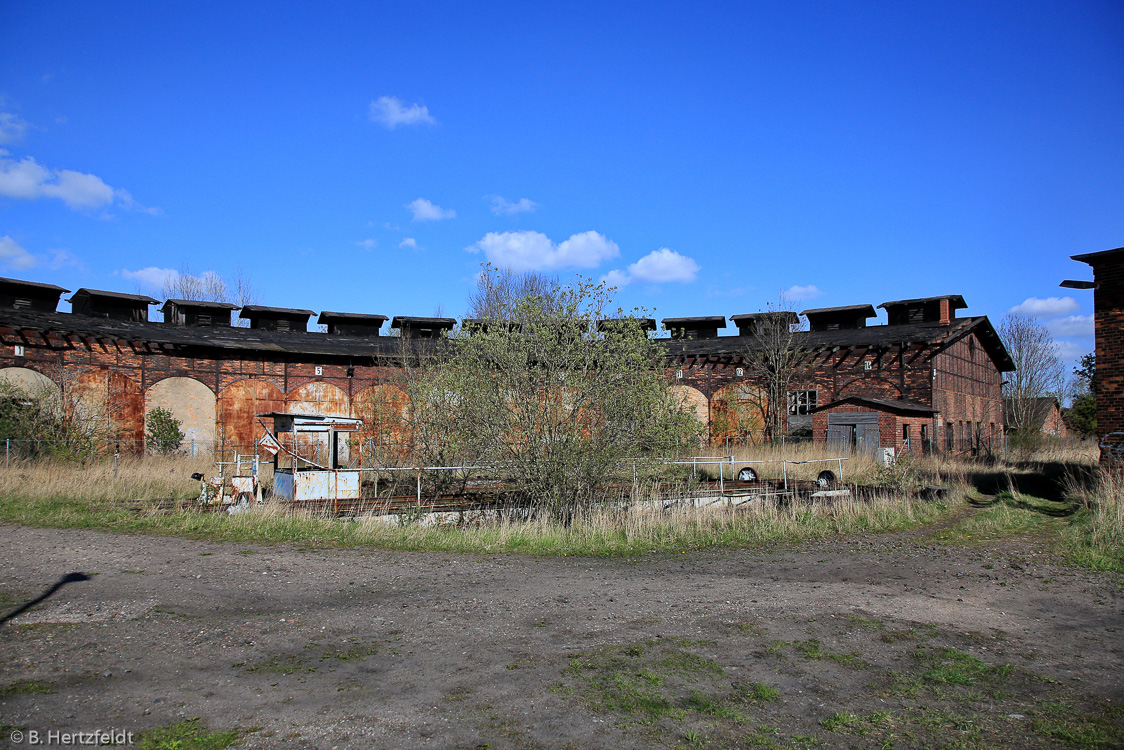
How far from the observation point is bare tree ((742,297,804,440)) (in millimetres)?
31641

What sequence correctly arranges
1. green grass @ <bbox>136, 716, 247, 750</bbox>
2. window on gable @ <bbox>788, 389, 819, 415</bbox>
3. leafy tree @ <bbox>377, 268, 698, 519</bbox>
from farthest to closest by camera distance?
window on gable @ <bbox>788, 389, 819, 415</bbox> → leafy tree @ <bbox>377, 268, 698, 519</bbox> → green grass @ <bbox>136, 716, 247, 750</bbox>

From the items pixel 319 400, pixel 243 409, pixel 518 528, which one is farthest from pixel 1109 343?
pixel 243 409

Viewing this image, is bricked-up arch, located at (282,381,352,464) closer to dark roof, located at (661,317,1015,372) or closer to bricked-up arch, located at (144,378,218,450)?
bricked-up arch, located at (144,378,218,450)

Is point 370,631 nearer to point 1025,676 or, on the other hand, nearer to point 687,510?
point 1025,676

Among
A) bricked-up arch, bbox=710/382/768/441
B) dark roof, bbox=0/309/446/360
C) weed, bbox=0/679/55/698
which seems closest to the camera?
weed, bbox=0/679/55/698

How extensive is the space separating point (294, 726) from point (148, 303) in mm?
34307

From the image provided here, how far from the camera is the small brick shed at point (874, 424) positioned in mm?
25625

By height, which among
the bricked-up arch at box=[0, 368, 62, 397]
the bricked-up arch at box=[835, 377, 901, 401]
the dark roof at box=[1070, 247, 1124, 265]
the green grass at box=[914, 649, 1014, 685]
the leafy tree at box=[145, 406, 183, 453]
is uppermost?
the dark roof at box=[1070, 247, 1124, 265]

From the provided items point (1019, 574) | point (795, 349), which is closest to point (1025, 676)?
point (1019, 574)

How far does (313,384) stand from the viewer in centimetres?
2973

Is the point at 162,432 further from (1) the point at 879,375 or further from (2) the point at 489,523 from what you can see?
(1) the point at 879,375

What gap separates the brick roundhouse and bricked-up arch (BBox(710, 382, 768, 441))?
0.07 metres

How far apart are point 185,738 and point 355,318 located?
3378 cm

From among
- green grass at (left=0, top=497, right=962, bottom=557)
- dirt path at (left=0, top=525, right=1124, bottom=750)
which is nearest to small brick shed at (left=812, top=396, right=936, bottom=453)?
green grass at (left=0, top=497, right=962, bottom=557)
